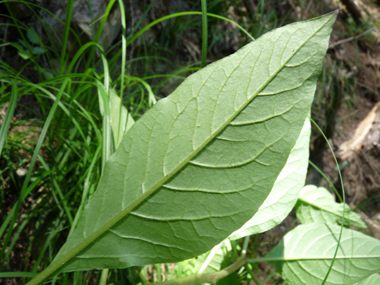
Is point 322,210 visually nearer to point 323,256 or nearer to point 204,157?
point 323,256

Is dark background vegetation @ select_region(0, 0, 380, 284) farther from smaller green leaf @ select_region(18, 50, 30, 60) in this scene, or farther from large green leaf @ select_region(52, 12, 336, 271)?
large green leaf @ select_region(52, 12, 336, 271)

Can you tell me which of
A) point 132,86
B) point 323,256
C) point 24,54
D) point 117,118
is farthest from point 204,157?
point 132,86

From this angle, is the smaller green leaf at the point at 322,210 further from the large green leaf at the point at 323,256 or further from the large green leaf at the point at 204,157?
the large green leaf at the point at 204,157

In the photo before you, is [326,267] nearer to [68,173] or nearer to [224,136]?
[224,136]

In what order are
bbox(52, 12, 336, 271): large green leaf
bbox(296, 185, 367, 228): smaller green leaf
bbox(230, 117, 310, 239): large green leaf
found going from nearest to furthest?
bbox(52, 12, 336, 271): large green leaf
bbox(230, 117, 310, 239): large green leaf
bbox(296, 185, 367, 228): smaller green leaf

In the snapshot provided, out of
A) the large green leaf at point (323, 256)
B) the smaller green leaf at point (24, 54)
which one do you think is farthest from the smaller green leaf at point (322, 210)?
the smaller green leaf at point (24, 54)

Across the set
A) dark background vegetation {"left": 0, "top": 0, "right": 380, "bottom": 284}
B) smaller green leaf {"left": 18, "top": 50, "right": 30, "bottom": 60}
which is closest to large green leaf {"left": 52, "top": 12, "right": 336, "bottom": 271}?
dark background vegetation {"left": 0, "top": 0, "right": 380, "bottom": 284}
